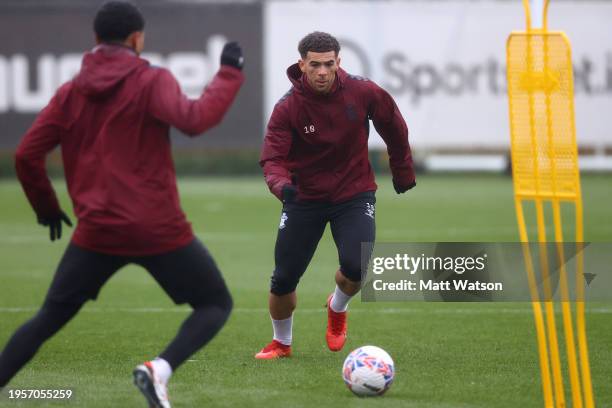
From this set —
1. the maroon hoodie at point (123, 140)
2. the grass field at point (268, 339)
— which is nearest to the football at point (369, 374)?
the grass field at point (268, 339)

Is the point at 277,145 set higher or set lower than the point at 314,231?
higher

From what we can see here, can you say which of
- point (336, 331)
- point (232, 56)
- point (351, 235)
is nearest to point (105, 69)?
point (232, 56)

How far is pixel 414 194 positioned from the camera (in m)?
26.6

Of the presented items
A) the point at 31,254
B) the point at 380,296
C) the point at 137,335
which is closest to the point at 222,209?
the point at 31,254

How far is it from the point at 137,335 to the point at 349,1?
22490 millimetres

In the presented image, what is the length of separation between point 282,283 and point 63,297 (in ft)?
8.78

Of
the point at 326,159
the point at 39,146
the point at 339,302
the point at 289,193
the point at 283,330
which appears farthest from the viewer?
the point at 339,302

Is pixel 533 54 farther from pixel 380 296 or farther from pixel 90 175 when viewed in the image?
pixel 380 296

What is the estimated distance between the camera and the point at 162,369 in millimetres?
6188

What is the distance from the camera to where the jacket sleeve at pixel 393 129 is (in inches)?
335

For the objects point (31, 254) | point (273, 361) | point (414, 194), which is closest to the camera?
point (273, 361)


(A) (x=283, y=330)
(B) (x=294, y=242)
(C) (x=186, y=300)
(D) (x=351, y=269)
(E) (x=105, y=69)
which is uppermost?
(E) (x=105, y=69)

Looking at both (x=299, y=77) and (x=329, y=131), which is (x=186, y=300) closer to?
(x=329, y=131)

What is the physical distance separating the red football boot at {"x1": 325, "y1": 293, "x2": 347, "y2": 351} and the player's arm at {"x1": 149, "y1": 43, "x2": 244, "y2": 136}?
327 centimetres
